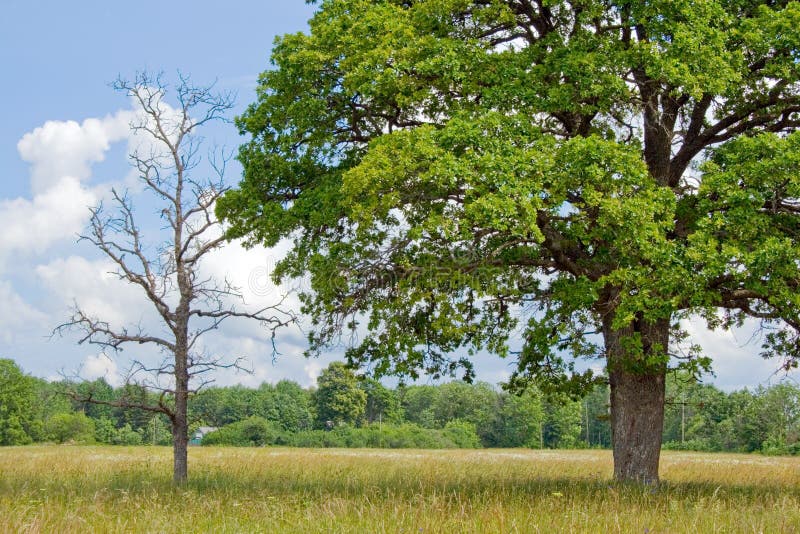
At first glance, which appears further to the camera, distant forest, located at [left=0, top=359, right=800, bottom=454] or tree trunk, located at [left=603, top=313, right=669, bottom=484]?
distant forest, located at [left=0, top=359, right=800, bottom=454]

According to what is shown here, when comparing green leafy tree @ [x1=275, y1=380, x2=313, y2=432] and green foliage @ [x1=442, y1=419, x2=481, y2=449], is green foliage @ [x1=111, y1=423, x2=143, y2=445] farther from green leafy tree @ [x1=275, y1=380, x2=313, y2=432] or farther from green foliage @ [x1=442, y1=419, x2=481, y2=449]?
green foliage @ [x1=442, y1=419, x2=481, y2=449]

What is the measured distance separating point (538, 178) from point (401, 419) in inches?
3779

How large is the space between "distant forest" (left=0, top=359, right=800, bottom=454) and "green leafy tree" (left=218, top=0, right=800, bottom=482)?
32521 millimetres

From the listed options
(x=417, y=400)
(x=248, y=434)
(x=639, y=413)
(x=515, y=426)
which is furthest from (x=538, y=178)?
(x=417, y=400)

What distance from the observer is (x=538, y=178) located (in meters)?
13.0

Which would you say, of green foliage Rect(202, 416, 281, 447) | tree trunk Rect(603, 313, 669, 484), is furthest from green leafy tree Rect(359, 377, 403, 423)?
tree trunk Rect(603, 313, 669, 484)

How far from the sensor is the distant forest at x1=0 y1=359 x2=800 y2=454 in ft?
211

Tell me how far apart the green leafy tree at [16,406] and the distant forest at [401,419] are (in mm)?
108

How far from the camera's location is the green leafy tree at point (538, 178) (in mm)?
13125

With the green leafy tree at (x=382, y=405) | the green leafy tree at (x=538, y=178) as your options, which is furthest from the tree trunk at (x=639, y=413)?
the green leafy tree at (x=382, y=405)

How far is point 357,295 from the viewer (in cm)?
1520

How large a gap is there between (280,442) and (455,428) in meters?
20.3

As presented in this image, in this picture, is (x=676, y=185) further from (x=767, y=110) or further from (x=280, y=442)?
(x=280, y=442)

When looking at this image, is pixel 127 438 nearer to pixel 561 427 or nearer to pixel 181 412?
pixel 561 427
